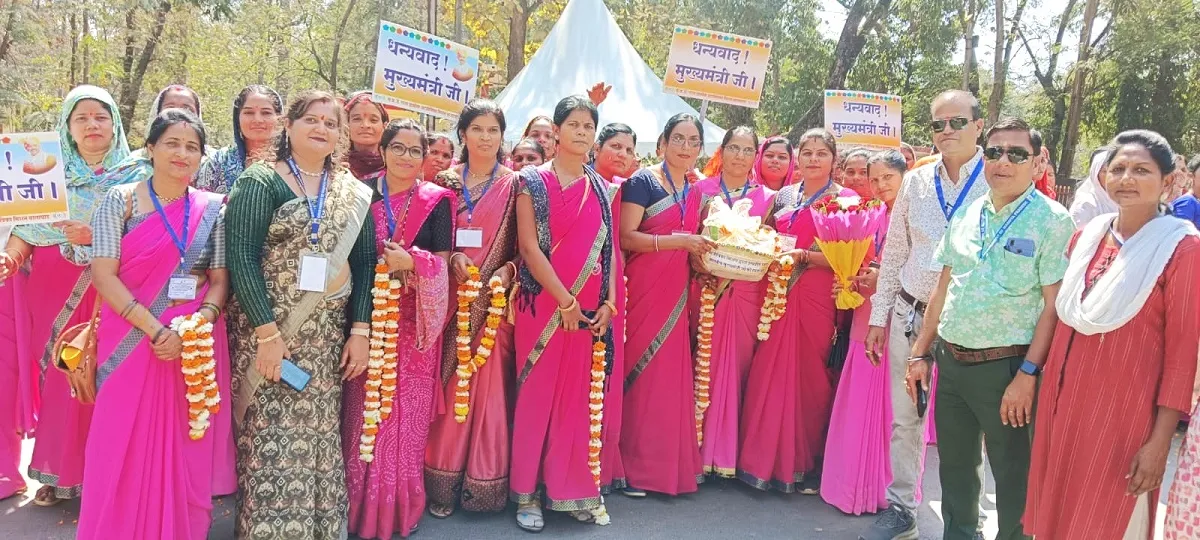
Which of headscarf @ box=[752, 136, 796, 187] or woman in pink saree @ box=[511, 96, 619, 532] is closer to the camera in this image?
woman in pink saree @ box=[511, 96, 619, 532]

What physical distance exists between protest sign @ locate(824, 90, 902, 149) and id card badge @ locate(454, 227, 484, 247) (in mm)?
4092

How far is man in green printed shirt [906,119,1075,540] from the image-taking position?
2604 mm

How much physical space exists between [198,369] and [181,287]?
0.30 metres

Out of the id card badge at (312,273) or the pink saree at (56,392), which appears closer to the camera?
the id card badge at (312,273)

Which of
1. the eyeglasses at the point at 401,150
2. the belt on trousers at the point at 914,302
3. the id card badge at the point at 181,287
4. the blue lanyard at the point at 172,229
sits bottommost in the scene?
the id card badge at the point at 181,287

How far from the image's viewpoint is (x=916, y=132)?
21.8 m

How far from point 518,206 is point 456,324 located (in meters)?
0.60

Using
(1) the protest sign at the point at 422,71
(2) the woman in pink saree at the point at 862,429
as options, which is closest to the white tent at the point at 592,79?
(1) the protest sign at the point at 422,71

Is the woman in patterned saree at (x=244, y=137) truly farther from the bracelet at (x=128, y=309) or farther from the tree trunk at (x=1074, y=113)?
the tree trunk at (x=1074, y=113)

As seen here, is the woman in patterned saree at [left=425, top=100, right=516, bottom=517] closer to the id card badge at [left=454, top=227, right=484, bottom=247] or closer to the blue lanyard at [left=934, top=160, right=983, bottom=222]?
the id card badge at [left=454, top=227, right=484, bottom=247]

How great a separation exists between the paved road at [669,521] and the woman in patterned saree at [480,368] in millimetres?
Answer: 147

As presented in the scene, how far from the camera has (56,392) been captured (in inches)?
137

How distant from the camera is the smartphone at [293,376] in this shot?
276 cm

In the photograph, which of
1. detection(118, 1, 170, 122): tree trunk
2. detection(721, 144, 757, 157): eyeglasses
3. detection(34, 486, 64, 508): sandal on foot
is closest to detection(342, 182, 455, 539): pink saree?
detection(34, 486, 64, 508): sandal on foot
